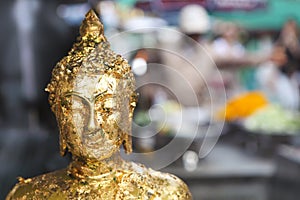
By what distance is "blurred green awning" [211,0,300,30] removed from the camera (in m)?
5.22

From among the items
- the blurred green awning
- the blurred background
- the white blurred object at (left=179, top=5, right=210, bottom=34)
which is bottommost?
the blurred background

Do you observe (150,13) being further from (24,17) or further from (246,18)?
(24,17)

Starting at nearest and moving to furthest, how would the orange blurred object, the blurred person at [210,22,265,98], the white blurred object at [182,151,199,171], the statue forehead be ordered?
the statue forehead, the white blurred object at [182,151,199,171], the orange blurred object, the blurred person at [210,22,265,98]

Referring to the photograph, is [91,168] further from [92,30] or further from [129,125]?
[92,30]

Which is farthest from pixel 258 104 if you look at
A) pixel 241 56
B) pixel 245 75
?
pixel 245 75

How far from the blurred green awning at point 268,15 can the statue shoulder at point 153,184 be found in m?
4.44

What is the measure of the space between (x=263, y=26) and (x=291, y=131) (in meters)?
3.26

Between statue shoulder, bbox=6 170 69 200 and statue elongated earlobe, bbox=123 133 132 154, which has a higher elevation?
statue elongated earlobe, bbox=123 133 132 154

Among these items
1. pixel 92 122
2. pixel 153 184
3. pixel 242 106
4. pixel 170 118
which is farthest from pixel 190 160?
pixel 92 122

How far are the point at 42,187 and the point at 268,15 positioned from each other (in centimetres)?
515

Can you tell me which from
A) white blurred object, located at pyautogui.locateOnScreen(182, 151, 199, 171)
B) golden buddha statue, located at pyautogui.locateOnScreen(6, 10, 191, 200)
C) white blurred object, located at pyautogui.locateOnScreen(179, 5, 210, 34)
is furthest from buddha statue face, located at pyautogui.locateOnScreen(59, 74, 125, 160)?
white blurred object, located at pyautogui.locateOnScreen(179, 5, 210, 34)

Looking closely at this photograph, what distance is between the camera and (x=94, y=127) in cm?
70

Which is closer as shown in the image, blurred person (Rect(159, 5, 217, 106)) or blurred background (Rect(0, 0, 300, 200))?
blurred background (Rect(0, 0, 300, 200))

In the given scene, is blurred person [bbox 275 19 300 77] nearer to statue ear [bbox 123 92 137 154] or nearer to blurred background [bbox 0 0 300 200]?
blurred background [bbox 0 0 300 200]
